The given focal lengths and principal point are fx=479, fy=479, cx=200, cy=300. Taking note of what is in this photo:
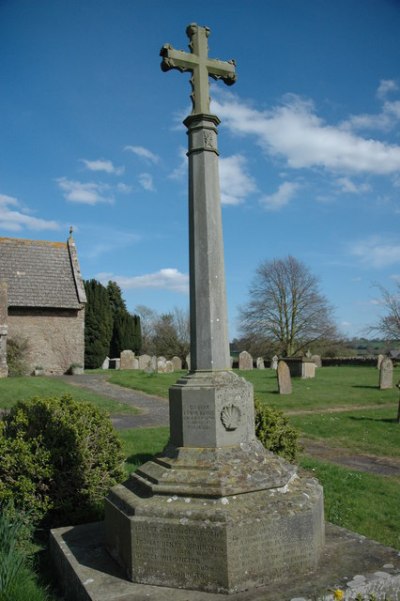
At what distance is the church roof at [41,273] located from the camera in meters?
28.0

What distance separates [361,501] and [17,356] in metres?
23.4

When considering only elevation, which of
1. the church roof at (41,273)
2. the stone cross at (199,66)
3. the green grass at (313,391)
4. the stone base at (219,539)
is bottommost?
the green grass at (313,391)

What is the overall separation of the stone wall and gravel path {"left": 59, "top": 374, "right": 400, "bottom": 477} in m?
5.44

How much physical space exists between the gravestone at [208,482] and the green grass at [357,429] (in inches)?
257

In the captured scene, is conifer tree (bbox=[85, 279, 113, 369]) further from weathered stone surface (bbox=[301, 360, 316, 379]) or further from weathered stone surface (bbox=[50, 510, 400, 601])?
weathered stone surface (bbox=[50, 510, 400, 601])

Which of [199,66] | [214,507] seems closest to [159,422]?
[214,507]

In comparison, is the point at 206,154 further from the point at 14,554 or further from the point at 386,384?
the point at 386,384

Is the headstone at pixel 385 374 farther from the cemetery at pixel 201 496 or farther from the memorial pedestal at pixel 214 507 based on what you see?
the memorial pedestal at pixel 214 507

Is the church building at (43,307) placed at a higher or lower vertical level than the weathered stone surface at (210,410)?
higher

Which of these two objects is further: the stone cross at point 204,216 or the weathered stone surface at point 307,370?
the weathered stone surface at point 307,370

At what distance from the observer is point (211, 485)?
147 inches

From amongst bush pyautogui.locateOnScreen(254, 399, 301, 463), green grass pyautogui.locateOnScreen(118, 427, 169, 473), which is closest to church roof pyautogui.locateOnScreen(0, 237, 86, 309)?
green grass pyautogui.locateOnScreen(118, 427, 169, 473)

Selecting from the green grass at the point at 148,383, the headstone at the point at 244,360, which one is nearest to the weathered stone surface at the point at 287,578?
the green grass at the point at 148,383

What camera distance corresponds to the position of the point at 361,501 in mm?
6363
